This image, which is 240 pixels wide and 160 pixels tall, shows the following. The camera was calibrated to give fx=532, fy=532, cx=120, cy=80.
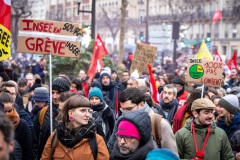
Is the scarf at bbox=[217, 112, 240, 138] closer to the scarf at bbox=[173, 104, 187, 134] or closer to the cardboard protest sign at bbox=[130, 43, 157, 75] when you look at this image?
the scarf at bbox=[173, 104, 187, 134]

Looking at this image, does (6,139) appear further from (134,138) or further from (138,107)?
(138,107)

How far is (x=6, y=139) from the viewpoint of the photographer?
3156mm

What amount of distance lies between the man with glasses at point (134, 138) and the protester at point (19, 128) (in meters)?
1.37

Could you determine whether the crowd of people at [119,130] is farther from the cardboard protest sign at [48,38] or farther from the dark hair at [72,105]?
the cardboard protest sign at [48,38]

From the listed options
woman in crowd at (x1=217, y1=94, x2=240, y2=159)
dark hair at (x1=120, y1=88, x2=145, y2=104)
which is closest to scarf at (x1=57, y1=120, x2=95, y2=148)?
dark hair at (x1=120, y1=88, x2=145, y2=104)

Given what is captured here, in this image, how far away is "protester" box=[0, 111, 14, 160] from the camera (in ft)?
10.2

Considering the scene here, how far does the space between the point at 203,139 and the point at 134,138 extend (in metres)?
1.49

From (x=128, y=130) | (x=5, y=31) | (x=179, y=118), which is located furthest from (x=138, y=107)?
(x=5, y=31)

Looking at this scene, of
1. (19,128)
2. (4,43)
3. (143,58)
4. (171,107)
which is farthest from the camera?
(143,58)

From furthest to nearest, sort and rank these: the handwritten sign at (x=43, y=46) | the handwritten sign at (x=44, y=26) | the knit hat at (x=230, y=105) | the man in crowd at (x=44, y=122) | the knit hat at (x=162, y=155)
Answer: the handwritten sign at (x=44, y=26), the handwritten sign at (x=43, y=46), the knit hat at (x=230, y=105), the man in crowd at (x=44, y=122), the knit hat at (x=162, y=155)

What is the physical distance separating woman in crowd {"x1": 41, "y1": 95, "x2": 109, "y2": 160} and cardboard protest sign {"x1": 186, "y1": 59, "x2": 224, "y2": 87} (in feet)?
15.0


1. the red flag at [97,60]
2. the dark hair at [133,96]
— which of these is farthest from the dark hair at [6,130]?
the red flag at [97,60]

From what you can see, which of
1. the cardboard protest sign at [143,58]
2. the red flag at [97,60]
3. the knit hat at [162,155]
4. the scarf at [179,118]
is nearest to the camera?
the knit hat at [162,155]

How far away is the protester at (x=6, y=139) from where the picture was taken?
3109 millimetres
